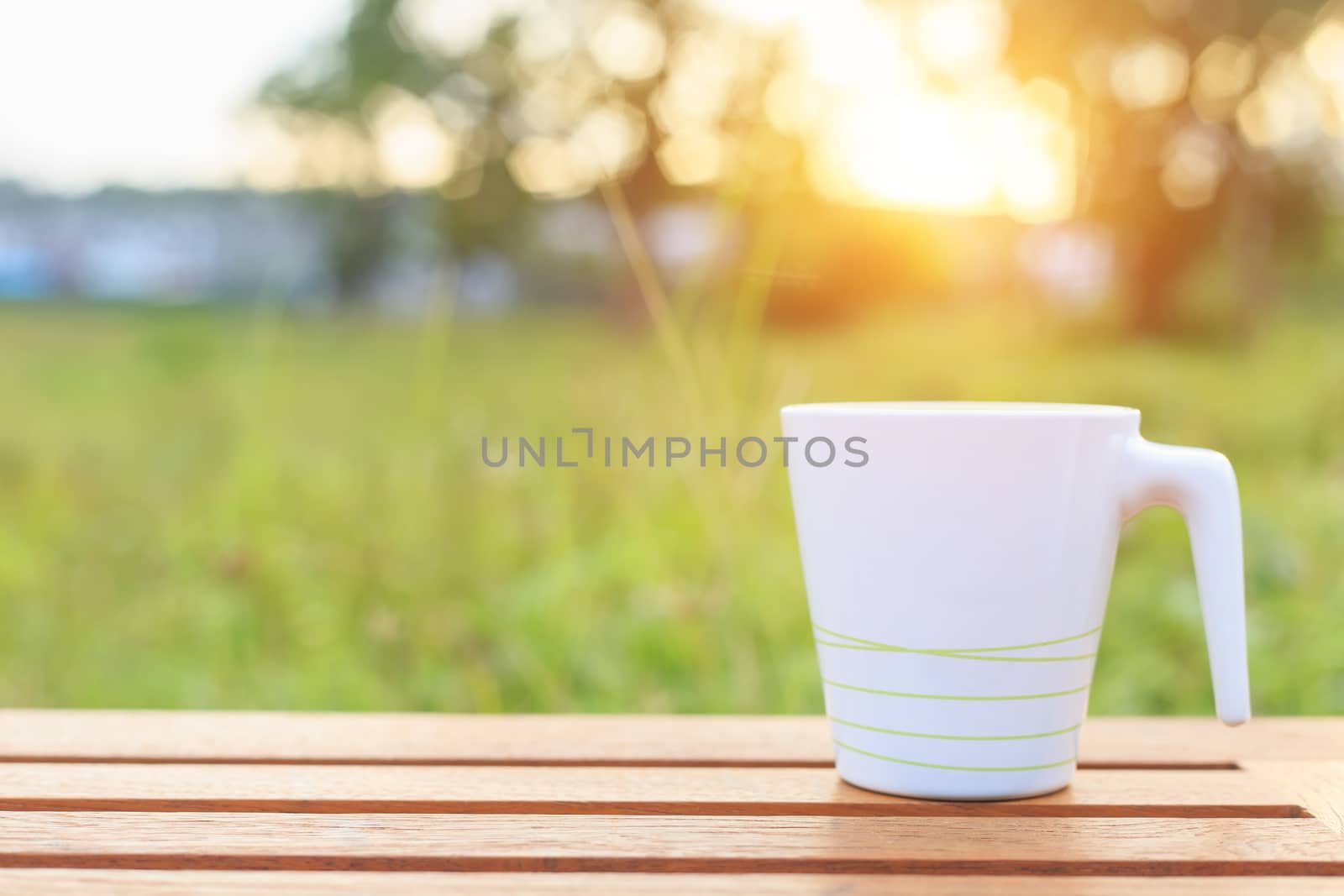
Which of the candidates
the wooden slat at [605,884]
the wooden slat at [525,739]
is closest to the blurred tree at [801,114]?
the wooden slat at [525,739]

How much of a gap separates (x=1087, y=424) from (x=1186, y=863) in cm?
19

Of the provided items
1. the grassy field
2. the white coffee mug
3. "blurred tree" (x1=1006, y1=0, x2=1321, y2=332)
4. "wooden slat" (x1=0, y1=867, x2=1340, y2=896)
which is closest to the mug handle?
the white coffee mug

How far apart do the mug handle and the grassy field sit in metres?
0.43

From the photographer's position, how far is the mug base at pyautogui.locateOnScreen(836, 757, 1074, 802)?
1.86 feet

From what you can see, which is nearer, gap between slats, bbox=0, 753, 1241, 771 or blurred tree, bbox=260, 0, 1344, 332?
gap between slats, bbox=0, 753, 1241, 771

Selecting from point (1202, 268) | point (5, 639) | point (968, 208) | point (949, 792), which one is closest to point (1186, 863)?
point (949, 792)

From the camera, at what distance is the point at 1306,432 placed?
2.73m

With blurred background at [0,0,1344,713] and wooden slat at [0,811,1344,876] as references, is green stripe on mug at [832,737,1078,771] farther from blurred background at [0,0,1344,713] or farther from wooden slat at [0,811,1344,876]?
blurred background at [0,0,1344,713]

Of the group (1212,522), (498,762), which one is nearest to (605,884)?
(498,762)

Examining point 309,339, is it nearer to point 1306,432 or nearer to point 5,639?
point 5,639

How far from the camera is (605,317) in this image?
173 inches

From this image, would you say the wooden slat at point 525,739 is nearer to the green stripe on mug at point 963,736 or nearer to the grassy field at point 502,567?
the green stripe on mug at point 963,736

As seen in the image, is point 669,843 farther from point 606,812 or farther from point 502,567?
point 502,567

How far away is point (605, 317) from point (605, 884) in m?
3.99
